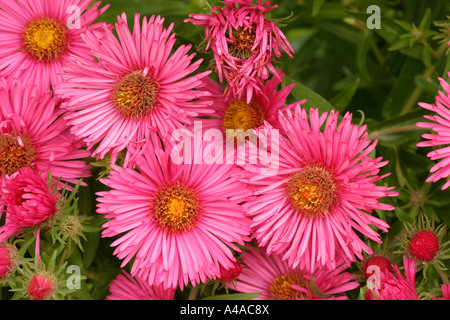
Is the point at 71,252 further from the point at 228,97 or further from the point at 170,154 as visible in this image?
the point at 228,97

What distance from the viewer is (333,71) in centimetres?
180

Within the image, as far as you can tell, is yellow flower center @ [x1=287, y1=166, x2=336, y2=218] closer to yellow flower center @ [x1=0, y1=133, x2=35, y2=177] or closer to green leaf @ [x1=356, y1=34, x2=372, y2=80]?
green leaf @ [x1=356, y1=34, x2=372, y2=80]

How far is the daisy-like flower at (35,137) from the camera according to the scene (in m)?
1.27

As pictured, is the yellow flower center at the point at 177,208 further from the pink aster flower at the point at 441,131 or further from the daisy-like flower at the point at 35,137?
the pink aster flower at the point at 441,131

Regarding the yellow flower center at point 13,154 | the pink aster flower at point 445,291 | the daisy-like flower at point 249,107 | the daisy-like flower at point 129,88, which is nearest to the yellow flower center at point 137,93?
the daisy-like flower at point 129,88

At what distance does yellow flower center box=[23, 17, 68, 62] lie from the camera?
1.34m

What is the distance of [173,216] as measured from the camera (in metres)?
1.27

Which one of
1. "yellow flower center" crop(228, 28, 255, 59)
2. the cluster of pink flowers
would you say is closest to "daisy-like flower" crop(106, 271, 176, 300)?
the cluster of pink flowers

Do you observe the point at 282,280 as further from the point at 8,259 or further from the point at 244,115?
the point at 8,259

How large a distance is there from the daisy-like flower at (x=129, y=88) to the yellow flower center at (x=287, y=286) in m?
0.48

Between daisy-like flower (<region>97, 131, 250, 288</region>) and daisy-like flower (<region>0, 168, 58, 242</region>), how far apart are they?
11 centimetres

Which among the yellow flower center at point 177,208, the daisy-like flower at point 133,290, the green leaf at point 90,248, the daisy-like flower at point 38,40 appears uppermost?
the daisy-like flower at point 38,40

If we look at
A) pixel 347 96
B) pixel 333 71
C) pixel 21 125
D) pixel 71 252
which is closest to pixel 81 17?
pixel 21 125

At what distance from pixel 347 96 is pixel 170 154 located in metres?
0.45
